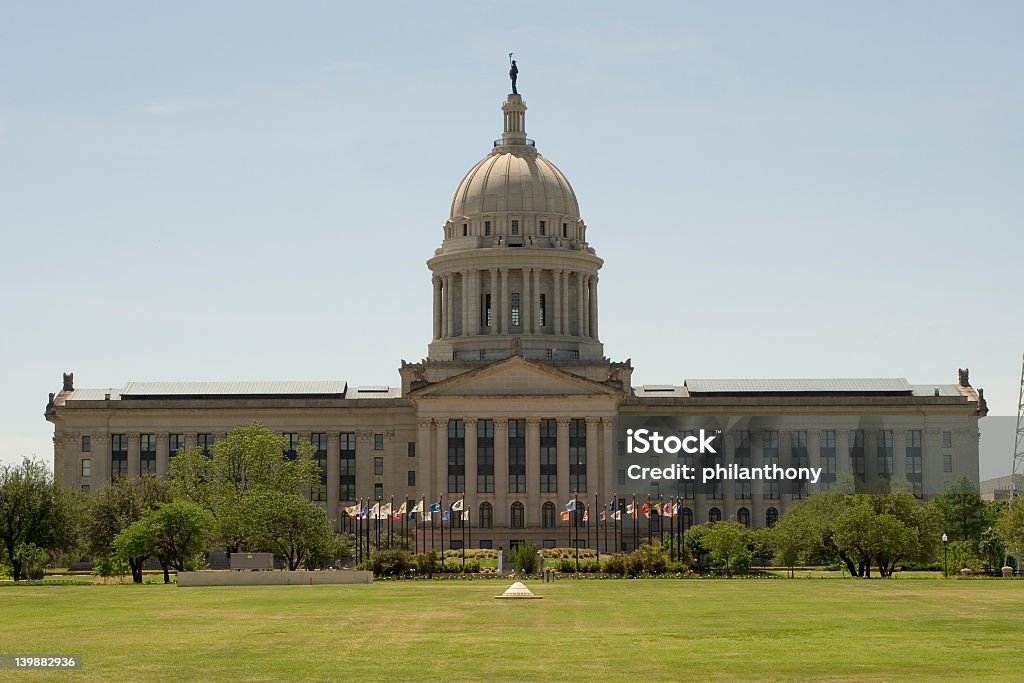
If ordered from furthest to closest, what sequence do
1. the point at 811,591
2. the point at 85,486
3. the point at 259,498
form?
the point at 85,486 < the point at 259,498 < the point at 811,591

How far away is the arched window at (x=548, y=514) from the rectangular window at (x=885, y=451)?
32.7 m

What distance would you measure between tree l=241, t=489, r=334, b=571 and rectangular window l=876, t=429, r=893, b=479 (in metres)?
76.2

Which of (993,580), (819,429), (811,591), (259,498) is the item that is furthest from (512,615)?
(819,429)

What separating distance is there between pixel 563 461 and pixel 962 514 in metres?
41.0

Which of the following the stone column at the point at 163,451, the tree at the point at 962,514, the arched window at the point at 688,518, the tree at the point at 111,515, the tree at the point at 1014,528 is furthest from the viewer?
the stone column at the point at 163,451

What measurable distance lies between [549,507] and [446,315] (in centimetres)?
2756

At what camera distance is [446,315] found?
7692 inches

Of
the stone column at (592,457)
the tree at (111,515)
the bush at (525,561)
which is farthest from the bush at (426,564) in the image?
the stone column at (592,457)

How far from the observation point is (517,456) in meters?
179

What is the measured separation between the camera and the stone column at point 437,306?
645 ft

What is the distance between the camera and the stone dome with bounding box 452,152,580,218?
193500 mm

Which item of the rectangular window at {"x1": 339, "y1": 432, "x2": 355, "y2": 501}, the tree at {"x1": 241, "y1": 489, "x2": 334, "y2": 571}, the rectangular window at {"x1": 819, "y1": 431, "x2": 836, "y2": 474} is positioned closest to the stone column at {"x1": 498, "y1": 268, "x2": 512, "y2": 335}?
the rectangular window at {"x1": 339, "y1": 432, "x2": 355, "y2": 501}

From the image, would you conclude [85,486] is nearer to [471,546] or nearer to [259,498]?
[471,546]

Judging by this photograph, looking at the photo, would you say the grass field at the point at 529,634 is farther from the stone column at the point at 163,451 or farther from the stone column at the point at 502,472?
the stone column at the point at 163,451
